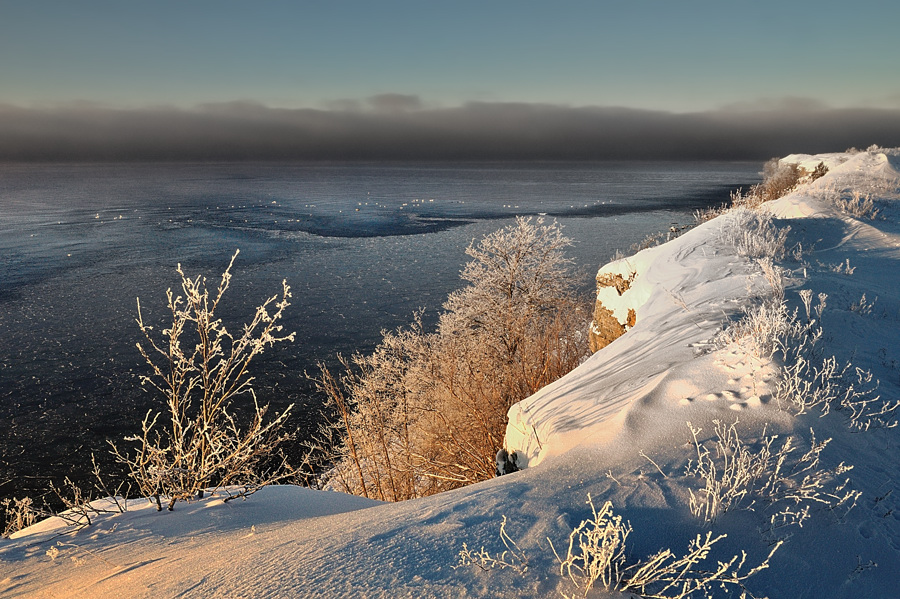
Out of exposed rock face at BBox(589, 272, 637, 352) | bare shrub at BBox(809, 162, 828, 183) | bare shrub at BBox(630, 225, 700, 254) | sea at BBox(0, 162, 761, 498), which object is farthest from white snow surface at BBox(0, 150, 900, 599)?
bare shrub at BBox(809, 162, 828, 183)

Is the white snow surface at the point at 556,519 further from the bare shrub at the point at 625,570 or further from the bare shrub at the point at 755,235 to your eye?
the bare shrub at the point at 755,235

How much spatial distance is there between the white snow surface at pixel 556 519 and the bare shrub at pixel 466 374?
7.11m

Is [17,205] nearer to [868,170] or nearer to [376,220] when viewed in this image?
[376,220]

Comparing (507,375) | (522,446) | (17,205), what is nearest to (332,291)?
(507,375)

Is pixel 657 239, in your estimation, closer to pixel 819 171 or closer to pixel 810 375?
pixel 819 171

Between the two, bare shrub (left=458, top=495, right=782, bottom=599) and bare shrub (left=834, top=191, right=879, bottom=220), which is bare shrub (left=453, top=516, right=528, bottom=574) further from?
bare shrub (left=834, top=191, right=879, bottom=220)

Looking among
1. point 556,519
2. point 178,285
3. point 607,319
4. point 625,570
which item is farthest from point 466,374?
point 178,285

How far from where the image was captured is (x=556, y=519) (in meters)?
2.99

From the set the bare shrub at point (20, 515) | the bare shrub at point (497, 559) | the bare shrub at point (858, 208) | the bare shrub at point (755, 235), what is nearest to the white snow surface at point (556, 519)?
the bare shrub at point (497, 559)

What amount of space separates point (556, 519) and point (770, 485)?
153cm

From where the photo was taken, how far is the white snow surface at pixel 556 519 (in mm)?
2611

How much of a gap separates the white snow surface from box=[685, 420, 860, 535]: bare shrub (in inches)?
3.2

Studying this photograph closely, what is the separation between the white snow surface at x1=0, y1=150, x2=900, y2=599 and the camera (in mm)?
2611

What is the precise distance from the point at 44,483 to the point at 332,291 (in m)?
17.4
